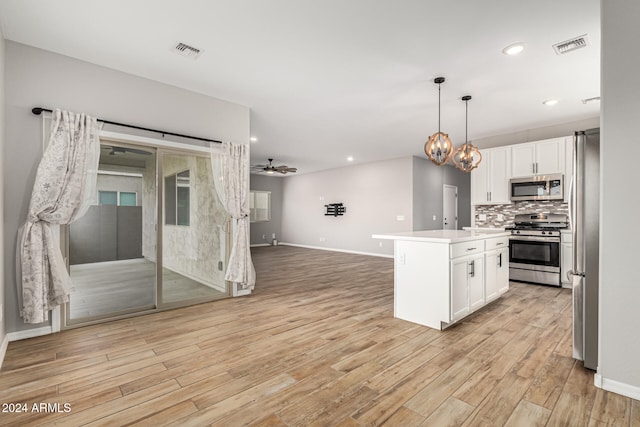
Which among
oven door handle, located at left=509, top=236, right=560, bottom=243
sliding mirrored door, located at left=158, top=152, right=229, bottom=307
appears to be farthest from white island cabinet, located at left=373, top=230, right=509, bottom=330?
sliding mirrored door, located at left=158, top=152, right=229, bottom=307

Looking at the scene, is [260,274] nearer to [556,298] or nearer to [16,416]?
[16,416]

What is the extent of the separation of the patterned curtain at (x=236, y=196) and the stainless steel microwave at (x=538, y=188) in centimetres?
488

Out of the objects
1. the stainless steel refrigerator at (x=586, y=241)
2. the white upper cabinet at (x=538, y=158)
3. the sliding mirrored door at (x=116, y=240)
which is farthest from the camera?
the white upper cabinet at (x=538, y=158)

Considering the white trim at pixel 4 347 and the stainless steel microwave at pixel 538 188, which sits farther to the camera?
the stainless steel microwave at pixel 538 188

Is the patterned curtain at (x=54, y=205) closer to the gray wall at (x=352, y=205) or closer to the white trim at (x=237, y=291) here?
the white trim at (x=237, y=291)

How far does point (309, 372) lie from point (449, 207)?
27.6ft

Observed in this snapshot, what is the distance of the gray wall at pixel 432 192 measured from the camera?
828 centimetres

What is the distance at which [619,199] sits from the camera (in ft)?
6.54

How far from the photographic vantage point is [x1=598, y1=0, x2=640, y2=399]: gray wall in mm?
1939

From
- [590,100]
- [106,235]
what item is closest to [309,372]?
[106,235]

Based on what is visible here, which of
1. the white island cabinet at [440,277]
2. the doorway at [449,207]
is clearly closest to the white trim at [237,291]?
the white island cabinet at [440,277]

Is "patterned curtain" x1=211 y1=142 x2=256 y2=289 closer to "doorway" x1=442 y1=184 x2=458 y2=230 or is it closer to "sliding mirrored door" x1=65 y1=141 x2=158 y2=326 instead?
"sliding mirrored door" x1=65 y1=141 x2=158 y2=326

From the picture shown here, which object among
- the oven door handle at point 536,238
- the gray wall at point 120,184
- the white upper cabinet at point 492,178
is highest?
the white upper cabinet at point 492,178

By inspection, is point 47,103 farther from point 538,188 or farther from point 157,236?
point 538,188
